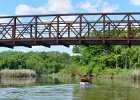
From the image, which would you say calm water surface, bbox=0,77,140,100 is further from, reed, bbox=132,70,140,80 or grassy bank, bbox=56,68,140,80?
grassy bank, bbox=56,68,140,80

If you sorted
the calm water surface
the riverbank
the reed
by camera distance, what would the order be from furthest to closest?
1. the riverbank
2. the reed
3. the calm water surface

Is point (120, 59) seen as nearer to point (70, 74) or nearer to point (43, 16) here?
point (70, 74)

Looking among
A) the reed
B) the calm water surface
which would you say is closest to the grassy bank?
the reed

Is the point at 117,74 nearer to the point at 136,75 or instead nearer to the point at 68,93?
the point at 136,75

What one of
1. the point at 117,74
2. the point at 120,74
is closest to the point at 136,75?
the point at 120,74

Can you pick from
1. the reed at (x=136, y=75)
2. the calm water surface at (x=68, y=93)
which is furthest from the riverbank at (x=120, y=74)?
the calm water surface at (x=68, y=93)

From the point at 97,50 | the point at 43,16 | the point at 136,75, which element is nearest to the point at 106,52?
the point at 97,50

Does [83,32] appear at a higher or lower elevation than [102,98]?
higher

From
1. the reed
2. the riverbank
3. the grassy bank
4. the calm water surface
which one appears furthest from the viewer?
the grassy bank

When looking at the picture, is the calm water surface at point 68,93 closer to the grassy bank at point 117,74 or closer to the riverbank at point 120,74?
the riverbank at point 120,74

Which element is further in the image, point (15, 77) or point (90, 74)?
point (90, 74)

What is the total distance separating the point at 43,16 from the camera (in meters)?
48.8

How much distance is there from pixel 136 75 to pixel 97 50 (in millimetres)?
36173

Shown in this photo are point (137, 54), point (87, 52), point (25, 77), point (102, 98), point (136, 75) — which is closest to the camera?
point (102, 98)
